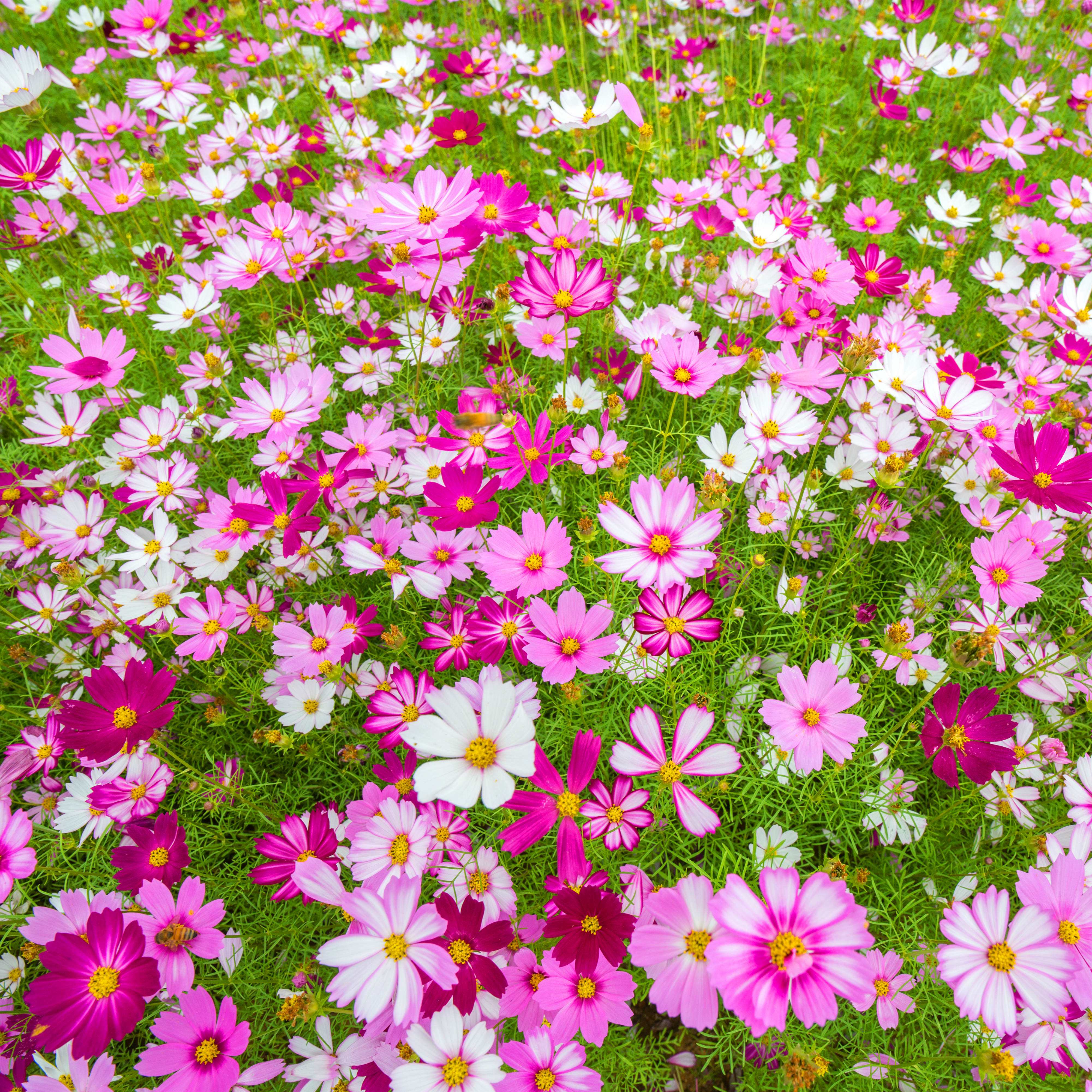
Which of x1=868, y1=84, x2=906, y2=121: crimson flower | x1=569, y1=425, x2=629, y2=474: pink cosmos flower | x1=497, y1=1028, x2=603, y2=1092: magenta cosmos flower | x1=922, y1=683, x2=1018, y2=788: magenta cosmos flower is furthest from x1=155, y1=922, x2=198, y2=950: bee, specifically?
x1=868, y1=84, x2=906, y2=121: crimson flower

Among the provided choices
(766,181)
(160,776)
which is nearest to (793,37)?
(766,181)

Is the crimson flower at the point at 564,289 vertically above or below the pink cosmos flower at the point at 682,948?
above

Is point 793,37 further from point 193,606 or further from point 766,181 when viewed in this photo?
point 193,606

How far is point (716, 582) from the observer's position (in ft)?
4.64

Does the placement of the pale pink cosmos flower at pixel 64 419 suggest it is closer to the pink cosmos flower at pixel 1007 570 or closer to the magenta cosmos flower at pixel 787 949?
the magenta cosmos flower at pixel 787 949

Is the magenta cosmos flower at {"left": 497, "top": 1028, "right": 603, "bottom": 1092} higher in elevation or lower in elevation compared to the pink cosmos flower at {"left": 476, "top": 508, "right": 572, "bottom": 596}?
lower

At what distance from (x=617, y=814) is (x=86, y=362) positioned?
1423 mm

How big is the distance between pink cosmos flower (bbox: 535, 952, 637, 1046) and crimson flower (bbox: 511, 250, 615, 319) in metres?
1.08

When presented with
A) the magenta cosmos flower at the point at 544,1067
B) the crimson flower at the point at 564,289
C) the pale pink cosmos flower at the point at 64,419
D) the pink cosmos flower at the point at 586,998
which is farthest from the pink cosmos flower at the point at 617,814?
the pale pink cosmos flower at the point at 64,419

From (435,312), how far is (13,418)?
1102mm

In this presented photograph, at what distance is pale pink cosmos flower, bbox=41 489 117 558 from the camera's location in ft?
4.56

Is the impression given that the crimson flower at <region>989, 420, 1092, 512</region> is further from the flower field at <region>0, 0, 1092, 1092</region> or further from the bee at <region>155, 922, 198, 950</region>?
the bee at <region>155, 922, 198, 950</region>

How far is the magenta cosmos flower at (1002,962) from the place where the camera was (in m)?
0.77

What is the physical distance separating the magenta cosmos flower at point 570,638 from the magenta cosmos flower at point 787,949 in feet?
1.11
